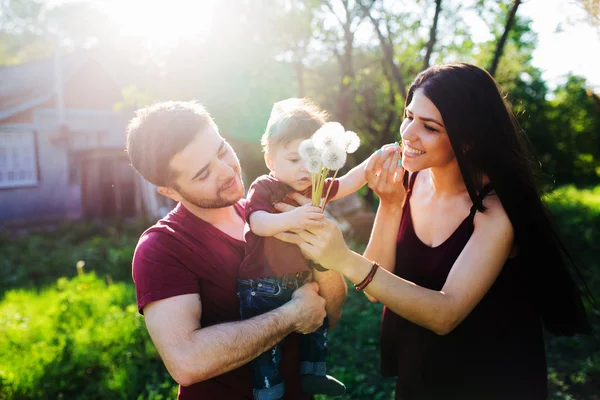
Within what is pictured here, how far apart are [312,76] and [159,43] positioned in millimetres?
4621

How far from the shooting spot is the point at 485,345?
2188 mm

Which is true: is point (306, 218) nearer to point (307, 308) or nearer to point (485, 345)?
point (307, 308)

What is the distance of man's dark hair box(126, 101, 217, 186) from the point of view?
217 centimetres

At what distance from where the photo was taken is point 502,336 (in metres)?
2.17

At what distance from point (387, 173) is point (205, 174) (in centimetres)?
96

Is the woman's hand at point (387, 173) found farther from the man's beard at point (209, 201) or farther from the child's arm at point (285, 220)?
the man's beard at point (209, 201)

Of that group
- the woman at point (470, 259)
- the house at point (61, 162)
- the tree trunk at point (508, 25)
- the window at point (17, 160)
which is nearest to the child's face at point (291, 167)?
the woman at point (470, 259)

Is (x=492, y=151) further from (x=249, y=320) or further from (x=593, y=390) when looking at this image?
(x=593, y=390)

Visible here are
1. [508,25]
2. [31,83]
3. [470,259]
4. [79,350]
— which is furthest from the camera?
[31,83]

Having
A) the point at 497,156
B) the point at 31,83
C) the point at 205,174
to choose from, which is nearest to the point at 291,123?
the point at 205,174

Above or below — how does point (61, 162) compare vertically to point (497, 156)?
below

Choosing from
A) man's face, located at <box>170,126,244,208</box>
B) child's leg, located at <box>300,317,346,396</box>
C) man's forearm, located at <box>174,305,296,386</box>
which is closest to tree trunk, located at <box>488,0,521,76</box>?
man's face, located at <box>170,126,244,208</box>

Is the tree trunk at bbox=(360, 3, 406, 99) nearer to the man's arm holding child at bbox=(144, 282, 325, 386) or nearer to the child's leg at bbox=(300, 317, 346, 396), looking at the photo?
the child's leg at bbox=(300, 317, 346, 396)

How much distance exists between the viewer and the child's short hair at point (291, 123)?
2338 mm
